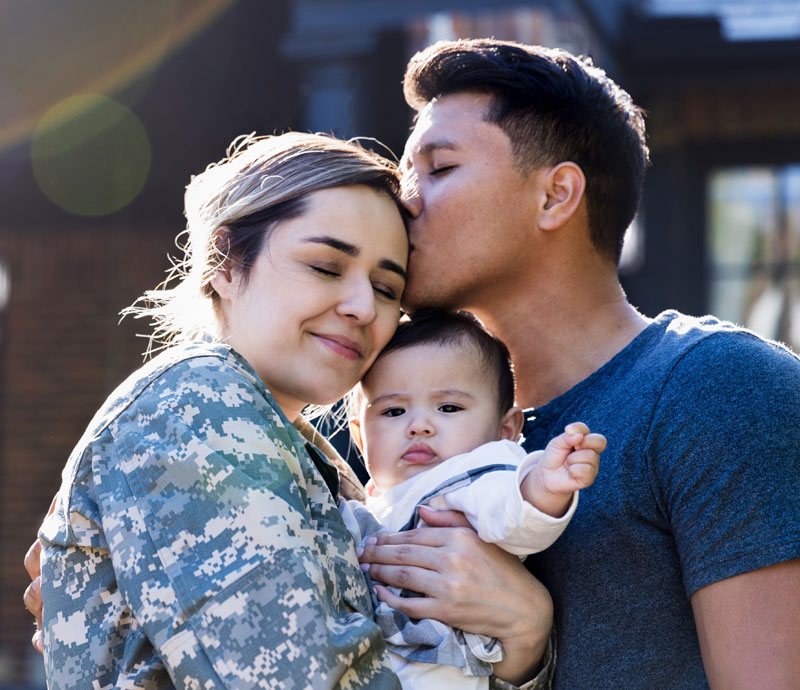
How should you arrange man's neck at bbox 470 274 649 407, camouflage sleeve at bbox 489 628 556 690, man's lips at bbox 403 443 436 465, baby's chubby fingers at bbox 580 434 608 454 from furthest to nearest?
man's neck at bbox 470 274 649 407 < man's lips at bbox 403 443 436 465 < camouflage sleeve at bbox 489 628 556 690 < baby's chubby fingers at bbox 580 434 608 454

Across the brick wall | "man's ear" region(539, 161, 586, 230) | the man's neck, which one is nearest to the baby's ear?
the man's neck

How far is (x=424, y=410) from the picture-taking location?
7.86 feet

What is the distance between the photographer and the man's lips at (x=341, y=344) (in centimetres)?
221

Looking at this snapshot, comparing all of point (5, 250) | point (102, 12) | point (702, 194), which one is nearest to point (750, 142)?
point (702, 194)

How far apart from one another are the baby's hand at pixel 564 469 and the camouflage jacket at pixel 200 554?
355mm

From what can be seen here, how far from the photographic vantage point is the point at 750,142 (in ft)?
21.1

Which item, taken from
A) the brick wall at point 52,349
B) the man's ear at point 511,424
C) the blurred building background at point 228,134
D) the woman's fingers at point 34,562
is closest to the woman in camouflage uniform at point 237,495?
the man's ear at point 511,424

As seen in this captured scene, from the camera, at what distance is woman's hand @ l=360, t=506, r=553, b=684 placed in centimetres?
204

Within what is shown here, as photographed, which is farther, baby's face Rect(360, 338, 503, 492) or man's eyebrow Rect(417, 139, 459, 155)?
man's eyebrow Rect(417, 139, 459, 155)

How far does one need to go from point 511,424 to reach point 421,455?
26 cm

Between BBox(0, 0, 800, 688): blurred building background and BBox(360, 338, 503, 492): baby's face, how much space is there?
10.6 ft

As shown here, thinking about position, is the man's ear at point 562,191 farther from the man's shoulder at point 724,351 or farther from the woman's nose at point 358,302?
the woman's nose at point 358,302

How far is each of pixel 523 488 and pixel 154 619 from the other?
72 centimetres

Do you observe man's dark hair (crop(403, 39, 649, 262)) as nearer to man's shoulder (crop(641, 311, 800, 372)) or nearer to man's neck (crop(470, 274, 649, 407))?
man's neck (crop(470, 274, 649, 407))
